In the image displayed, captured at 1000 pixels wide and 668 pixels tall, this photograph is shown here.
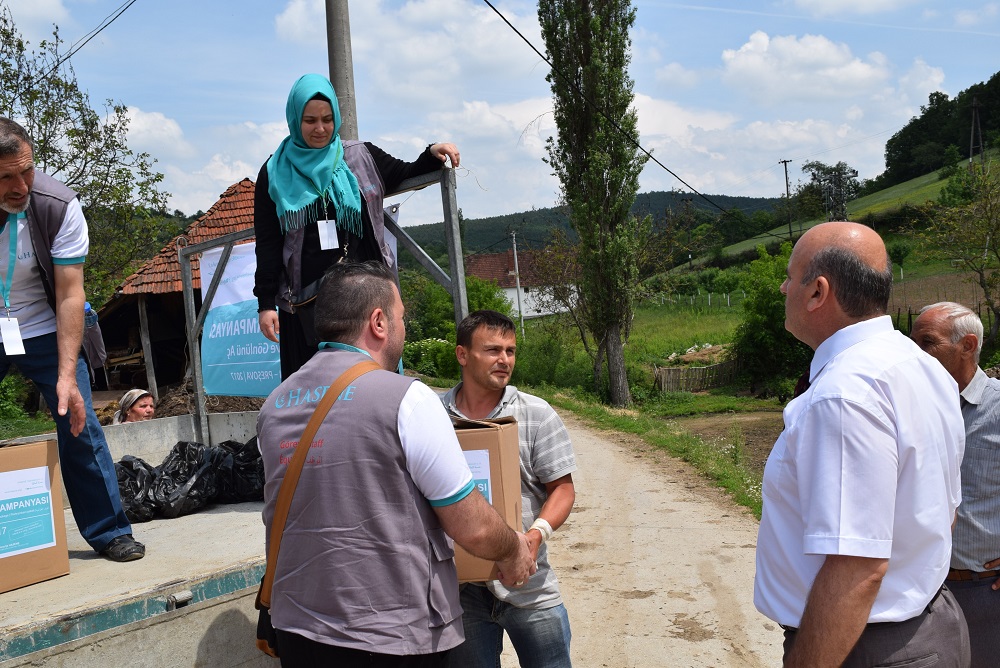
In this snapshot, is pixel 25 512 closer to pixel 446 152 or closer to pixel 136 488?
pixel 136 488

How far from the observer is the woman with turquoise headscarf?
3.38 metres

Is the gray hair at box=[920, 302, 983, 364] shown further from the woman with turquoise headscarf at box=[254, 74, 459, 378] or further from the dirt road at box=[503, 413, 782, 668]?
the dirt road at box=[503, 413, 782, 668]

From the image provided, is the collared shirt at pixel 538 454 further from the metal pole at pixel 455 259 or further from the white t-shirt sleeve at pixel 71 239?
the white t-shirt sleeve at pixel 71 239

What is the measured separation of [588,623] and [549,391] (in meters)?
18.8

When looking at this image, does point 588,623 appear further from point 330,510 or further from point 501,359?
point 330,510

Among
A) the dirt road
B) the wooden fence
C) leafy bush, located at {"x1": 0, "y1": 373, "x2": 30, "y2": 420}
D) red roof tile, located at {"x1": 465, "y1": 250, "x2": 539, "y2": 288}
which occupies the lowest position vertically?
the wooden fence

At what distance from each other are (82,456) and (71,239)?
0.86 m

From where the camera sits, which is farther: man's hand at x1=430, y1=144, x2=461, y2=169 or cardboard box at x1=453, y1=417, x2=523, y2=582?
man's hand at x1=430, y1=144, x2=461, y2=169

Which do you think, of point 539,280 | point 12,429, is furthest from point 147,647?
point 539,280

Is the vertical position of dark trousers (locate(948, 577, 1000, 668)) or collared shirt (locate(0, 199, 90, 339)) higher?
collared shirt (locate(0, 199, 90, 339))

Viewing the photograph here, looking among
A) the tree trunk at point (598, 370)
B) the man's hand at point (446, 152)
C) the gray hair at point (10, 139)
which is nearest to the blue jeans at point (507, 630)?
the man's hand at point (446, 152)

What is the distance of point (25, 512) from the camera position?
2961mm

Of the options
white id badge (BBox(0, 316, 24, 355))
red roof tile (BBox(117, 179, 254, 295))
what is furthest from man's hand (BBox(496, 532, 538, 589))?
red roof tile (BBox(117, 179, 254, 295))

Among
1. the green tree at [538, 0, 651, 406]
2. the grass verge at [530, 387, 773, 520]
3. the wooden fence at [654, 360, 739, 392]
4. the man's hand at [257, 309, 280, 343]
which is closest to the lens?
the man's hand at [257, 309, 280, 343]
